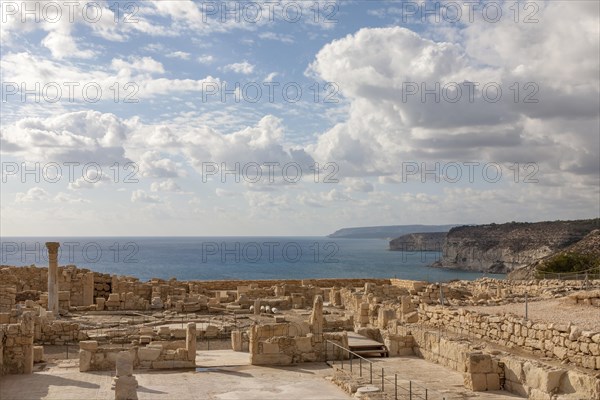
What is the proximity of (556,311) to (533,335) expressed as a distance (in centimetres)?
599

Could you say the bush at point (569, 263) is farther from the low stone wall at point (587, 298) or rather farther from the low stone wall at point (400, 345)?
the low stone wall at point (400, 345)

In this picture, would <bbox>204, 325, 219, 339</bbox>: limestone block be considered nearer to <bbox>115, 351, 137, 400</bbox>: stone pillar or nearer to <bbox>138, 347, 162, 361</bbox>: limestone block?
<bbox>138, 347, 162, 361</bbox>: limestone block

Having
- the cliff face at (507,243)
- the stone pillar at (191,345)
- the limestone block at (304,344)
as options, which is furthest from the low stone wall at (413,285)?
the cliff face at (507,243)

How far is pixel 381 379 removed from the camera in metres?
13.8

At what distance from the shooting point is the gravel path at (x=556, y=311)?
18328 mm

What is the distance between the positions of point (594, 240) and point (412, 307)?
156 ft

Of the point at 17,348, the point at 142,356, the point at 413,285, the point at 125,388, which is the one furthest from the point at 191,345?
the point at 413,285

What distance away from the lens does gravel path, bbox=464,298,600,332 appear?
60.1 feet

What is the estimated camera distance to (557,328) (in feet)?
48.8

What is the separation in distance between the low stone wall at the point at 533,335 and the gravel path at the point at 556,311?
1.09m

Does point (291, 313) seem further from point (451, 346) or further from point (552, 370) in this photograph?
point (552, 370)

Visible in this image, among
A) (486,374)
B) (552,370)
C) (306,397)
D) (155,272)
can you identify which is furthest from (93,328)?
(155,272)

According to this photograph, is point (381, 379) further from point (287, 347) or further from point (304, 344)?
point (287, 347)

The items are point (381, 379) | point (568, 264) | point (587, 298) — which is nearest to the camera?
point (381, 379)
